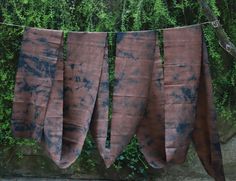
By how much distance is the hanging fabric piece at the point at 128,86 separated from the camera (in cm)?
229

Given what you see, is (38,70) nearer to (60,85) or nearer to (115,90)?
(60,85)

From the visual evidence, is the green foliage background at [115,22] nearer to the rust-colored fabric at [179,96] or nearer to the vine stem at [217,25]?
the vine stem at [217,25]

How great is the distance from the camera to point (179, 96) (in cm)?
230

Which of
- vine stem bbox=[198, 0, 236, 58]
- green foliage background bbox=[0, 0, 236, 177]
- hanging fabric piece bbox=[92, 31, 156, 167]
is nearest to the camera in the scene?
hanging fabric piece bbox=[92, 31, 156, 167]

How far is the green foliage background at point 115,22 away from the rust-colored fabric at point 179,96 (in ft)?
2.64

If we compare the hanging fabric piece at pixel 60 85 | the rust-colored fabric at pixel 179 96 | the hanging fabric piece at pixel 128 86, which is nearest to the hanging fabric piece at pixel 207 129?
the rust-colored fabric at pixel 179 96

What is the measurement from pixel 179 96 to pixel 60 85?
606 mm

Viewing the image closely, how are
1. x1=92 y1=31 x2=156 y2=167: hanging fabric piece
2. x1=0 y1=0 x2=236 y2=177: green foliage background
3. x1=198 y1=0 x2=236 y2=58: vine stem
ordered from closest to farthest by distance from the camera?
1. x1=92 y1=31 x2=156 y2=167: hanging fabric piece
2. x1=198 y1=0 x2=236 y2=58: vine stem
3. x1=0 y1=0 x2=236 y2=177: green foliage background

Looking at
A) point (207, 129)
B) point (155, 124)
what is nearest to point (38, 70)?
point (155, 124)

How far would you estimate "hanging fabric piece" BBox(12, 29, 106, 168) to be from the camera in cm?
231

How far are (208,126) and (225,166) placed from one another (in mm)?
1298

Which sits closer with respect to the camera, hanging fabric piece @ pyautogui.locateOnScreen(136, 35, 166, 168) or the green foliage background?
hanging fabric piece @ pyautogui.locateOnScreen(136, 35, 166, 168)

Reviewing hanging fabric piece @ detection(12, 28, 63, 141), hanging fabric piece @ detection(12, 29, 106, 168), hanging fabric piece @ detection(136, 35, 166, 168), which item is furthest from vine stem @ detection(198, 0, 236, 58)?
hanging fabric piece @ detection(12, 28, 63, 141)

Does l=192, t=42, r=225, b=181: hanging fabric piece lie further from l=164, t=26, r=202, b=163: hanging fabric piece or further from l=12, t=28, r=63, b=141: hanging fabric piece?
l=12, t=28, r=63, b=141: hanging fabric piece
